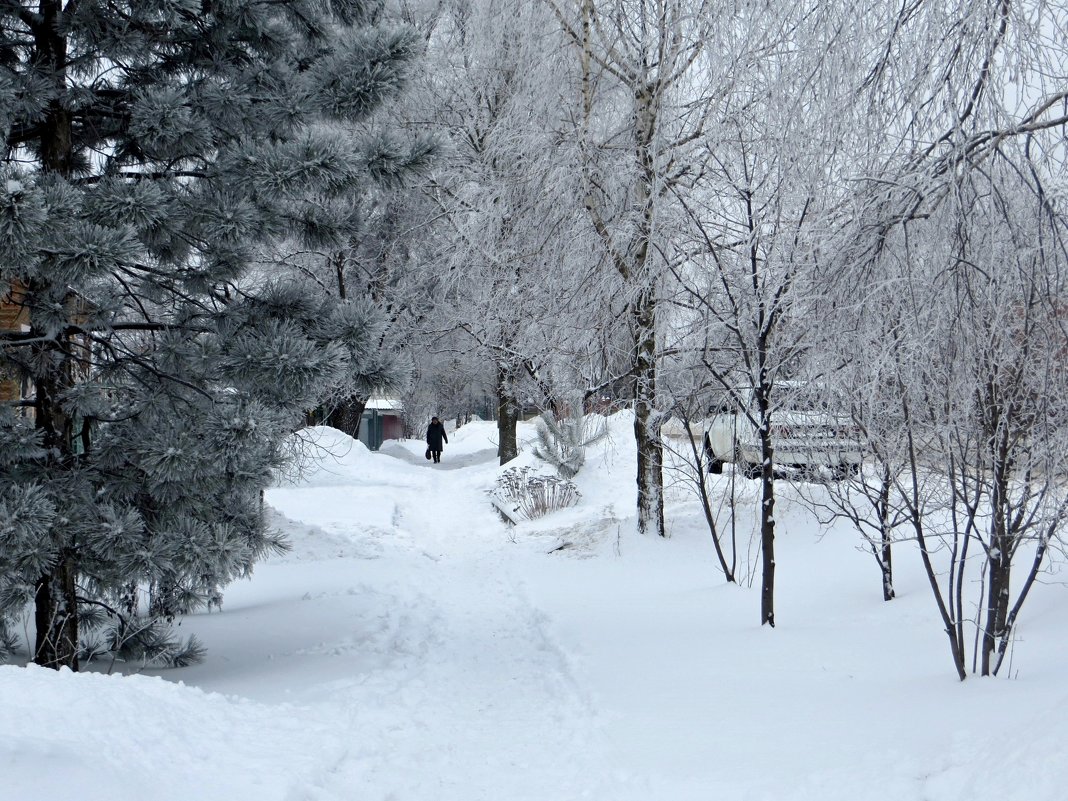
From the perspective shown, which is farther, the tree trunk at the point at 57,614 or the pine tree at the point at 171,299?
the tree trunk at the point at 57,614

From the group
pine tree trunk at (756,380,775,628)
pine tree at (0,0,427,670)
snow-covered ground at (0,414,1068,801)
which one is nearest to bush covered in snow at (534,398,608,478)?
snow-covered ground at (0,414,1068,801)

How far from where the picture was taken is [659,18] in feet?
33.1

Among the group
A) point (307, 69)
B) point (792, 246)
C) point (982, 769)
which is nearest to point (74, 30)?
point (307, 69)

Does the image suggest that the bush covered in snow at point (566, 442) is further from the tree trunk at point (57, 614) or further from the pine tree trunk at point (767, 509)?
the tree trunk at point (57, 614)

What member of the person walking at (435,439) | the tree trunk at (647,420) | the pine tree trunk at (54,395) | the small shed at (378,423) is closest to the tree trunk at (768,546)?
the tree trunk at (647,420)

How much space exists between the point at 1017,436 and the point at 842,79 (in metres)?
2.51

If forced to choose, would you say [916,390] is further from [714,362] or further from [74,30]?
[74,30]

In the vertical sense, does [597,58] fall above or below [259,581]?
above

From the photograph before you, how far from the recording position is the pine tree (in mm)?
6449

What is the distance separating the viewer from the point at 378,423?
137ft

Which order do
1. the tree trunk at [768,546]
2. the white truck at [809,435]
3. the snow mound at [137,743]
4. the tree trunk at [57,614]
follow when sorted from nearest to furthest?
the snow mound at [137,743], the tree trunk at [57,614], the tree trunk at [768,546], the white truck at [809,435]

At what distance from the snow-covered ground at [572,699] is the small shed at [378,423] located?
21690 millimetres

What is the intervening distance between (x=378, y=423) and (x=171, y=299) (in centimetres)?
3469

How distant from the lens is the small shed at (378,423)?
3991cm
